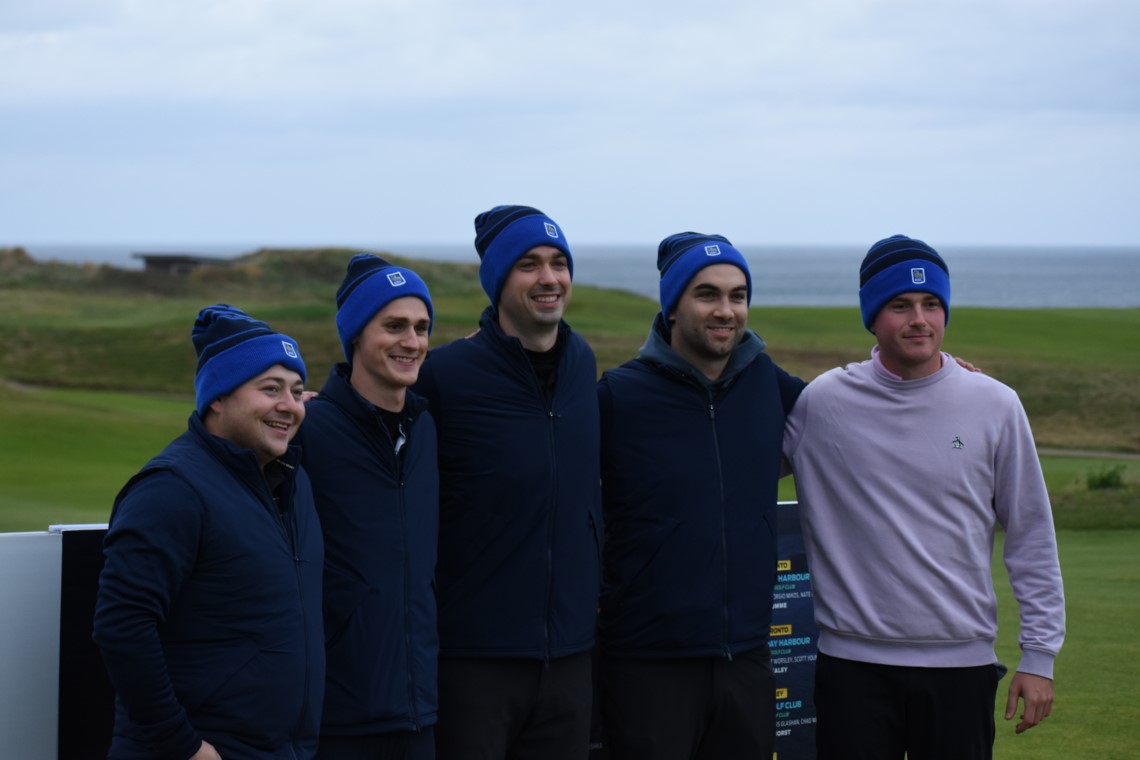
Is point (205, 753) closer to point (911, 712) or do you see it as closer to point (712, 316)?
point (712, 316)

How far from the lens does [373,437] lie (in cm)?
392

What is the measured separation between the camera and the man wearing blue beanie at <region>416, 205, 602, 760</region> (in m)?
4.09

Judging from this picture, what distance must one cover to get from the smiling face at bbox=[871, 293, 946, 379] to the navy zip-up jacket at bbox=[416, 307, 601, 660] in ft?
3.29

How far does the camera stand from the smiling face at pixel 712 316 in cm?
441

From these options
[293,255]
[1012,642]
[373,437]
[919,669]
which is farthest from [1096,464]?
[293,255]

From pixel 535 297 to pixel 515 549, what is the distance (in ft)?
2.55

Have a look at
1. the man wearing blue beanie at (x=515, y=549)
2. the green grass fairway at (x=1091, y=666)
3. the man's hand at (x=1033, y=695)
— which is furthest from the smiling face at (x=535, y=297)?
the green grass fairway at (x=1091, y=666)

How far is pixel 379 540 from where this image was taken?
3.85m

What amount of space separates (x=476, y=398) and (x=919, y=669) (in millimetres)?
1597

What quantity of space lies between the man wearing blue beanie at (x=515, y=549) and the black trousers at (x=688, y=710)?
170mm

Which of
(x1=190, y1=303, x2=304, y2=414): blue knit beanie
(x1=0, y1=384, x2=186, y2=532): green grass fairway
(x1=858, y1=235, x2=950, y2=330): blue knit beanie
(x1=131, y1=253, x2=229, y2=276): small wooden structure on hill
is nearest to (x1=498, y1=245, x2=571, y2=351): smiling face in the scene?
(x1=190, y1=303, x2=304, y2=414): blue knit beanie

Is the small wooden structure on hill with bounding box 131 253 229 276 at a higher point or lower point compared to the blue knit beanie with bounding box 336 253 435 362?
higher

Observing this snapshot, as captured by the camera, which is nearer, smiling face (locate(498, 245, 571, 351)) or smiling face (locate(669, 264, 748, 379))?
smiling face (locate(498, 245, 571, 351))

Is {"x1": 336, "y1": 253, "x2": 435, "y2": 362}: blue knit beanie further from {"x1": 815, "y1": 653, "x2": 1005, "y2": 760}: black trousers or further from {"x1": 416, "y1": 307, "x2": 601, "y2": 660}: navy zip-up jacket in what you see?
{"x1": 815, "y1": 653, "x2": 1005, "y2": 760}: black trousers
